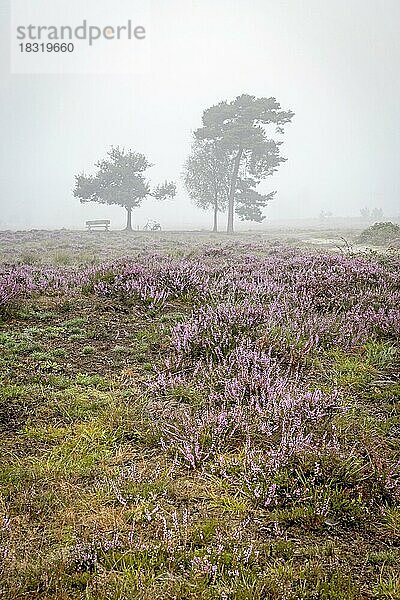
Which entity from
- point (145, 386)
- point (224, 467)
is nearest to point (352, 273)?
point (145, 386)

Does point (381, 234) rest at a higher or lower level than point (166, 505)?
higher

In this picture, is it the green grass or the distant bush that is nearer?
the green grass

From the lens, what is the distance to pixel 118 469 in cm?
374

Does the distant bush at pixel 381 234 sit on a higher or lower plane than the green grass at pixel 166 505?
higher

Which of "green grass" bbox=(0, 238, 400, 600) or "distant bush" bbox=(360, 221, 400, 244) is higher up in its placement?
"distant bush" bbox=(360, 221, 400, 244)

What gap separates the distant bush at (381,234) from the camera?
2835cm

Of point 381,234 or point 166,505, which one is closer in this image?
point 166,505

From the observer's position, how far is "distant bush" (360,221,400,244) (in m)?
28.3

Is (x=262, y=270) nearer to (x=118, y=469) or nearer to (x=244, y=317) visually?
(x=244, y=317)

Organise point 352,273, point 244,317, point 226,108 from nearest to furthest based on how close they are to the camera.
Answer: point 244,317 → point 352,273 → point 226,108

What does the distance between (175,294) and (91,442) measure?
5299mm

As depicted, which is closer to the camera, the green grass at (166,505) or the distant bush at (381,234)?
the green grass at (166,505)

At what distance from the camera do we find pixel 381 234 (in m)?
29.6

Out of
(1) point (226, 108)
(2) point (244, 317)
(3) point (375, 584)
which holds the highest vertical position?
(1) point (226, 108)
